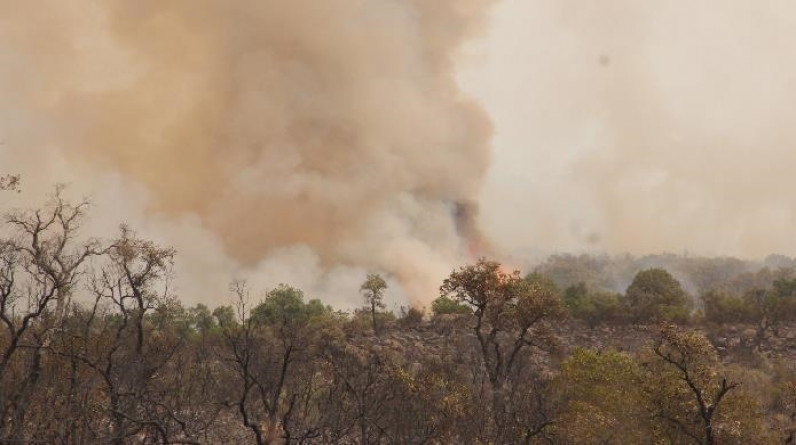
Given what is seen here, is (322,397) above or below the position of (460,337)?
below

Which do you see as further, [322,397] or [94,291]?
[322,397]

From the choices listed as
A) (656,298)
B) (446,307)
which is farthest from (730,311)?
(446,307)

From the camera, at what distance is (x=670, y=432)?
32.8 meters

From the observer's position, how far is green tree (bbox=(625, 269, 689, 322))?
8569 centimetres

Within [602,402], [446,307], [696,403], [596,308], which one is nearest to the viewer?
[696,403]

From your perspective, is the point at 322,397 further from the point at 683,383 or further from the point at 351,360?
the point at 683,383

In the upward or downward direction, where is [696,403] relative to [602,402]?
downward

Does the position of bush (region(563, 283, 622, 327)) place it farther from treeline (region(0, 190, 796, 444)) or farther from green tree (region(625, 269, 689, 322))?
treeline (region(0, 190, 796, 444))

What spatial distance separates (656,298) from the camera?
306 ft

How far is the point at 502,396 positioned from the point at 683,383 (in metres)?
15.5

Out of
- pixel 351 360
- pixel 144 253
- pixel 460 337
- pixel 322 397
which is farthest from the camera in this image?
pixel 460 337

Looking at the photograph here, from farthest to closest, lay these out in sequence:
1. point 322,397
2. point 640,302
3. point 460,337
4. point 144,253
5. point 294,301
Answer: point 294,301 < point 640,302 < point 460,337 < point 322,397 < point 144,253

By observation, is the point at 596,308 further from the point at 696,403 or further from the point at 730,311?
the point at 696,403

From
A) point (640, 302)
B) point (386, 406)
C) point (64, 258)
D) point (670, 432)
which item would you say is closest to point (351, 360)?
point (386, 406)
